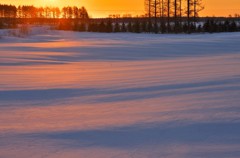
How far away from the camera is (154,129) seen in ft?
12.5

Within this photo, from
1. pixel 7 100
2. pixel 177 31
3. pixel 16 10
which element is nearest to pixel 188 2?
pixel 177 31

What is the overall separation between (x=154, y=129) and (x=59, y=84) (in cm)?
347

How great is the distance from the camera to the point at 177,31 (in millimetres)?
35031

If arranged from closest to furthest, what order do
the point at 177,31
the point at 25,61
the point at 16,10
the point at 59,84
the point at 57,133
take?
the point at 57,133 < the point at 59,84 < the point at 25,61 < the point at 177,31 < the point at 16,10

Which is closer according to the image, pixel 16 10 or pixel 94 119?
pixel 94 119

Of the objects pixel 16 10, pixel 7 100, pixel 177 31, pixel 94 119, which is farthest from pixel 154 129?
pixel 16 10

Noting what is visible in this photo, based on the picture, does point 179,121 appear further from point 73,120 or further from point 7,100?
point 7,100

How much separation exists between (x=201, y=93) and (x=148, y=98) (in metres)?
0.70

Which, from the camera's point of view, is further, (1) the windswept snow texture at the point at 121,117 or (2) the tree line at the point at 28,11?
(2) the tree line at the point at 28,11

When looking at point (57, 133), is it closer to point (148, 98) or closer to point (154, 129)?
point (154, 129)

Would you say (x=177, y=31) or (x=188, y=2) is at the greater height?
(x=188, y=2)

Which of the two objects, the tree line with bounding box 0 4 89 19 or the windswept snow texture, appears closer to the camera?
the windswept snow texture

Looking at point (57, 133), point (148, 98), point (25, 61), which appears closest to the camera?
point (57, 133)

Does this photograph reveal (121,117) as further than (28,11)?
No
